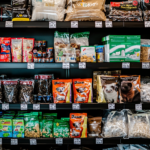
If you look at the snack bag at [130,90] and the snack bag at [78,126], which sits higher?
the snack bag at [130,90]

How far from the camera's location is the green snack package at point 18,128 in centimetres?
194

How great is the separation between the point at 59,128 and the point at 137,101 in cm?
93

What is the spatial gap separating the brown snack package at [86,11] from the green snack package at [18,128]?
1266 millimetres

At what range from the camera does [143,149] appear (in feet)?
6.53

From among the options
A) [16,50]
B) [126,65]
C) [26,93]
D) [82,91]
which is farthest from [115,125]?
[16,50]

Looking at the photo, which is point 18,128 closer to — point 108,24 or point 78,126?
point 78,126

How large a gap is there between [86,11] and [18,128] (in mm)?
1503

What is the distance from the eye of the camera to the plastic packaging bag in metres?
1.93

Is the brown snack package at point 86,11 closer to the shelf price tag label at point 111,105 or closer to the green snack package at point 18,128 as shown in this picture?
the shelf price tag label at point 111,105

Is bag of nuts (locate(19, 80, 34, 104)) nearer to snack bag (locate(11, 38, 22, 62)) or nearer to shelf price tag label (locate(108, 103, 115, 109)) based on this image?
snack bag (locate(11, 38, 22, 62))

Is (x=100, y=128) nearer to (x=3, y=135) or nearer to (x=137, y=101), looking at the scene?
(x=137, y=101)

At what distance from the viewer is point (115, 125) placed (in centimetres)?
194

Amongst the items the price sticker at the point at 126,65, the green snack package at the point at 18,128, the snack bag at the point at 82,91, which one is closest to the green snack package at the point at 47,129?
the green snack package at the point at 18,128

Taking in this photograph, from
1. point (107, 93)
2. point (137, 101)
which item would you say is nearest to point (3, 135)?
point (107, 93)
